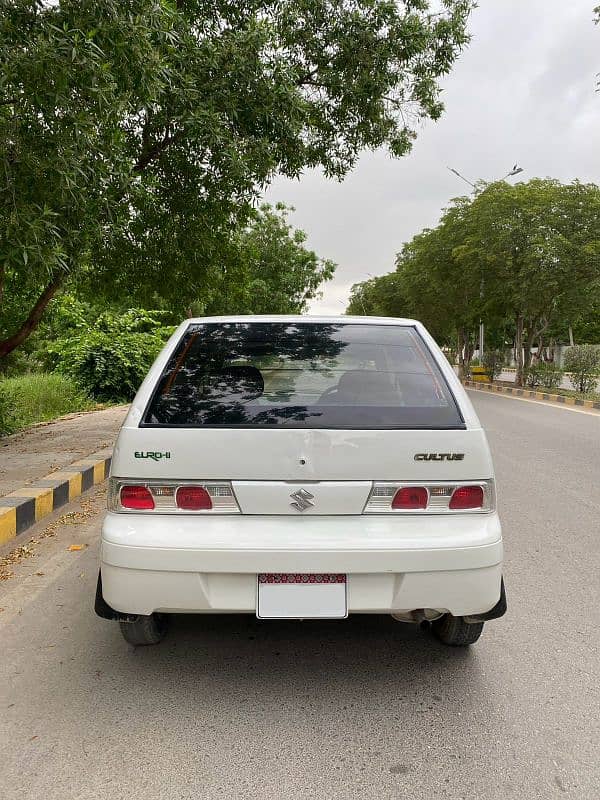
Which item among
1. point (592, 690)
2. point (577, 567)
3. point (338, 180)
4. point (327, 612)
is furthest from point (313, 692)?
point (338, 180)

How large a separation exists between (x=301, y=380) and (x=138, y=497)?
2.85 feet

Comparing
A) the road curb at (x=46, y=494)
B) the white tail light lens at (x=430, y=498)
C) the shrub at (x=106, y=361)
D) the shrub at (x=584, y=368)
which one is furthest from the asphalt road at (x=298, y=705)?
the shrub at (x=584, y=368)

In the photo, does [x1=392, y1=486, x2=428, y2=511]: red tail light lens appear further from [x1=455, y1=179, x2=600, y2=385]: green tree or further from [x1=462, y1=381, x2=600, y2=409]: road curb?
[x1=455, y1=179, x2=600, y2=385]: green tree

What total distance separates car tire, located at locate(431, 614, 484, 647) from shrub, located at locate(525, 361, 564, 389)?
21761 millimetres

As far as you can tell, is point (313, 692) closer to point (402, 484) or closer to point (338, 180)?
point (402, 484)

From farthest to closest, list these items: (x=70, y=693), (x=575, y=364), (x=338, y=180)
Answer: (x=575, y=364)
(x=338, y=180)
(x=70, y=693)

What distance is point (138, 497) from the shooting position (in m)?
2.58

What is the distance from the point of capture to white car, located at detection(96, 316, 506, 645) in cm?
248

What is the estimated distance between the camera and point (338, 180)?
1039 centimetres

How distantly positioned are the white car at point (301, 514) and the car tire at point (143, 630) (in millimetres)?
231

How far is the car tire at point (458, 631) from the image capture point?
2928 mm

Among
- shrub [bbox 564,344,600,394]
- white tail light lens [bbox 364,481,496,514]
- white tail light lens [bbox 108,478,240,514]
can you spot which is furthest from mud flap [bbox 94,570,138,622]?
shrub [bbox 564,344,600,394]

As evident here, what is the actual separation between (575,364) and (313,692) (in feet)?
66.5

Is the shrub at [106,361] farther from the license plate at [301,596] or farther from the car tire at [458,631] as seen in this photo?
the license plate at [301,596]
